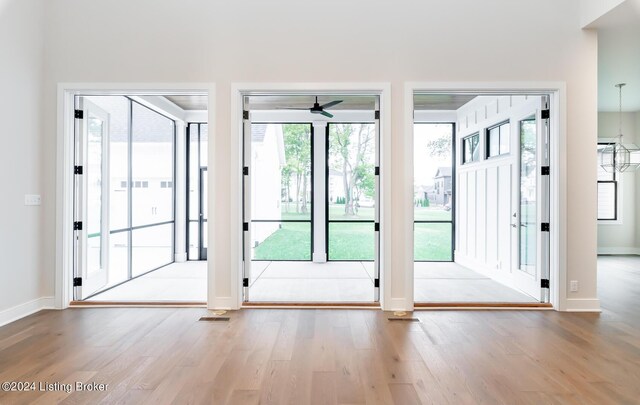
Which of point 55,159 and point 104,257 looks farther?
point 104,257

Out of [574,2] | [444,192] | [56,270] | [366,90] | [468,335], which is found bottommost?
[468,335]

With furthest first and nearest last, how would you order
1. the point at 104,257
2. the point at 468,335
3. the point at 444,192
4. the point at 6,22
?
the point at 444,192 → the point at 104,257 → the point at 6,22 → the point at 468,335

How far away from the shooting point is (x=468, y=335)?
127 inches

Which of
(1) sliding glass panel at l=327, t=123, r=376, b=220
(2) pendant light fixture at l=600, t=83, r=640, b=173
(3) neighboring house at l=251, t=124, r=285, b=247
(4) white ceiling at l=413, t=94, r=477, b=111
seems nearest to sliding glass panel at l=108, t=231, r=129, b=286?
(3) neighboring house at l=251, t=124, r=285, b=247

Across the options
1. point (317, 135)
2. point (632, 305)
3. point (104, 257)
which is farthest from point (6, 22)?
point (632, 305)

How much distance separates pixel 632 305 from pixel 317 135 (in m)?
5.49

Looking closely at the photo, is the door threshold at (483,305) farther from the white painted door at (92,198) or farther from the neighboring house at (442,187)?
the neighboring house at (442,187)

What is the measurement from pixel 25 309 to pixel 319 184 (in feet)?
16.4

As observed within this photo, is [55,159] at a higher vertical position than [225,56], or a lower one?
lower

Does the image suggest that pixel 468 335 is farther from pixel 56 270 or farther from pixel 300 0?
pixel 56 270

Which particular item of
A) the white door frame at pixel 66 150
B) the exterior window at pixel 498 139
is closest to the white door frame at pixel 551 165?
the exterior window at pixel 498 139

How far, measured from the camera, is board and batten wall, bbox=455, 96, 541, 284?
5.12 m

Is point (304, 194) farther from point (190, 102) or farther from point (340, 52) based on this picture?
point (340, 52)

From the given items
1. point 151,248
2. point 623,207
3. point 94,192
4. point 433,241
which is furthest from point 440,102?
point 151,248
